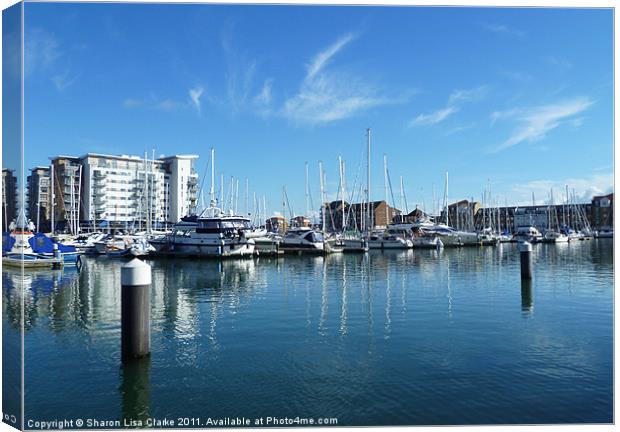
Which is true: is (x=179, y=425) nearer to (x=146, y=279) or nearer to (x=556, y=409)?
(x=146, y=279)

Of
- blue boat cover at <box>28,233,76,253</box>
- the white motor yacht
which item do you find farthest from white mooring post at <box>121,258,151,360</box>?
the white motor yacht

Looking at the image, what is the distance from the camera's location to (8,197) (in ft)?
25.9

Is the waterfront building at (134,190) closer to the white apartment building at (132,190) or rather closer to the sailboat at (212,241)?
the white apartment building at (132,190)

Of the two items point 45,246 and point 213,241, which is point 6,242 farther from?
point 213,241

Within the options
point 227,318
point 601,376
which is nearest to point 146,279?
point 227,318

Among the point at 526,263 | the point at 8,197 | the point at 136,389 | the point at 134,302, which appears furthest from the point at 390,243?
the point at 8,197

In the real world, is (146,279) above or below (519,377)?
above

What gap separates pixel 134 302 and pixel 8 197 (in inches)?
105

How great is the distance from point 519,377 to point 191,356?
646 centimetres

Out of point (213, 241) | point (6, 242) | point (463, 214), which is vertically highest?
point (463, 214)

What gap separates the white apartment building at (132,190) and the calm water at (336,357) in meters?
58.8

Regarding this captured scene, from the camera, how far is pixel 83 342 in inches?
484

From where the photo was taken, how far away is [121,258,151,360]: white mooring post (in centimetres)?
915

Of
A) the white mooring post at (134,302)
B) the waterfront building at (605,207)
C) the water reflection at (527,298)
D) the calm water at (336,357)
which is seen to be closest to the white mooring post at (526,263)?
the water reflection at (527,298)
